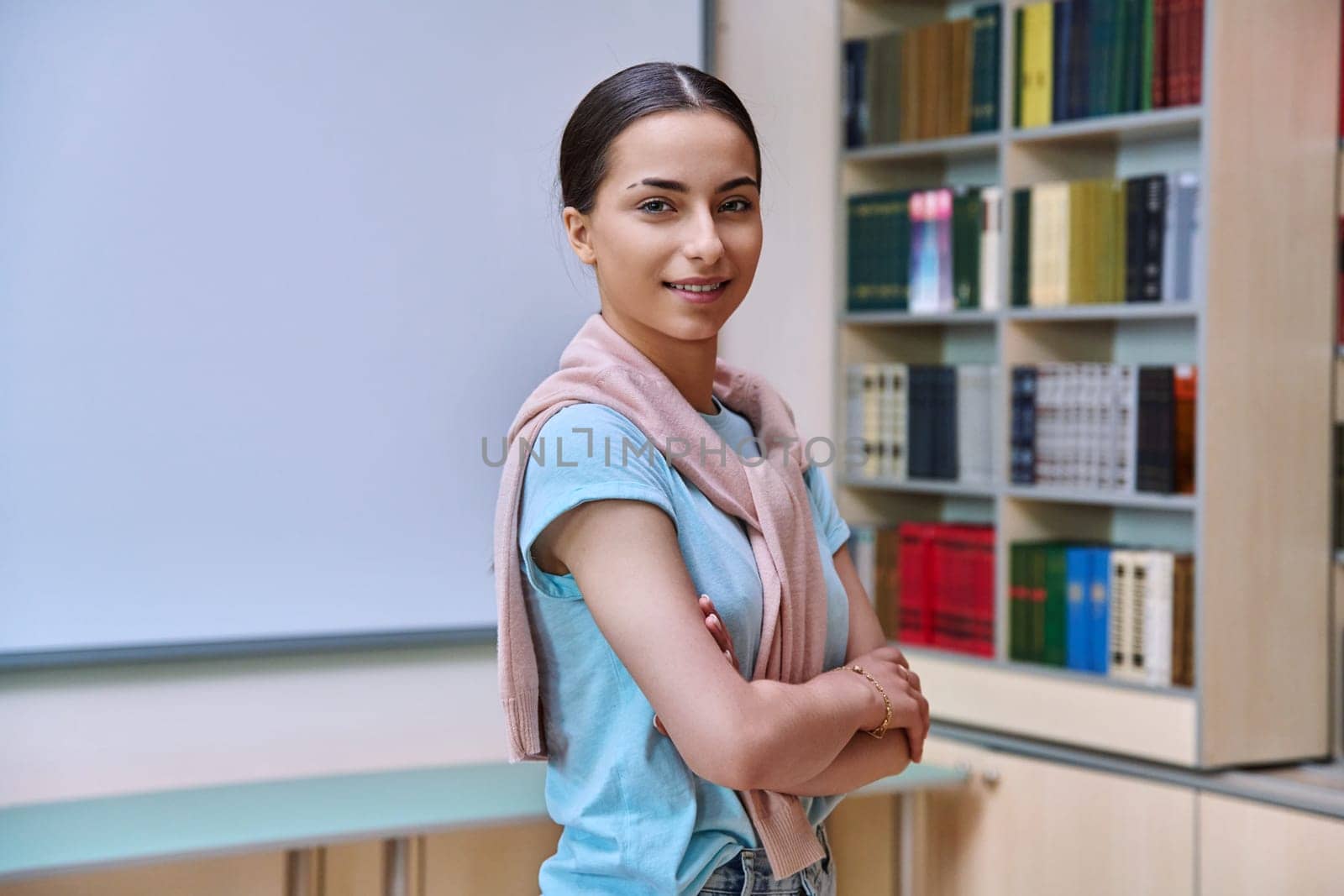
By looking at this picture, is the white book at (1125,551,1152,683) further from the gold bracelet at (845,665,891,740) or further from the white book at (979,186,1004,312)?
the gold bracelet at (845,665,891,740)

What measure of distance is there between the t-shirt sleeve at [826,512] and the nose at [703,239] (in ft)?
1.09

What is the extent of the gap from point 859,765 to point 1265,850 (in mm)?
1653

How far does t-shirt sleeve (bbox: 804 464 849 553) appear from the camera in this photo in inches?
54.1

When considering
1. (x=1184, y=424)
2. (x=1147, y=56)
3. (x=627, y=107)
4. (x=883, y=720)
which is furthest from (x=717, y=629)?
(x=1147, y=56)

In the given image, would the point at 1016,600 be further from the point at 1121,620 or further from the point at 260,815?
the point at 260,815

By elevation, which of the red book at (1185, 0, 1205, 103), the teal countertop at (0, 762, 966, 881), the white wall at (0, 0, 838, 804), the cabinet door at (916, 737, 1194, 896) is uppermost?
the red book at (1185, 0, 1205, 103)

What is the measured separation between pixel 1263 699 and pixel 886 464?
3.27 ft

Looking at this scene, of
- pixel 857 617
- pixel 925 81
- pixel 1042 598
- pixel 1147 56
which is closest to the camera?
pixel 857 617

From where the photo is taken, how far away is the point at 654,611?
103cm

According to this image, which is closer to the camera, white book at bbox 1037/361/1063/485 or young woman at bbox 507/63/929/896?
young woman at bbox 507/63/929/896

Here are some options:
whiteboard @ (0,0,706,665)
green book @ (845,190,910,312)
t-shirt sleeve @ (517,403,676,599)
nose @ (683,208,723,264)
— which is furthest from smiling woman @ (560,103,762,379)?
green book @ (845,190,910,312)

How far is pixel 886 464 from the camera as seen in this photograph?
132 inches

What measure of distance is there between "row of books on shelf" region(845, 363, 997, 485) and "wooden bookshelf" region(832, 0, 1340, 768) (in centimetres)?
10

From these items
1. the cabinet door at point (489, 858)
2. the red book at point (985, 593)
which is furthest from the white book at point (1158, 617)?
the cabinet door at point (489, 858)
